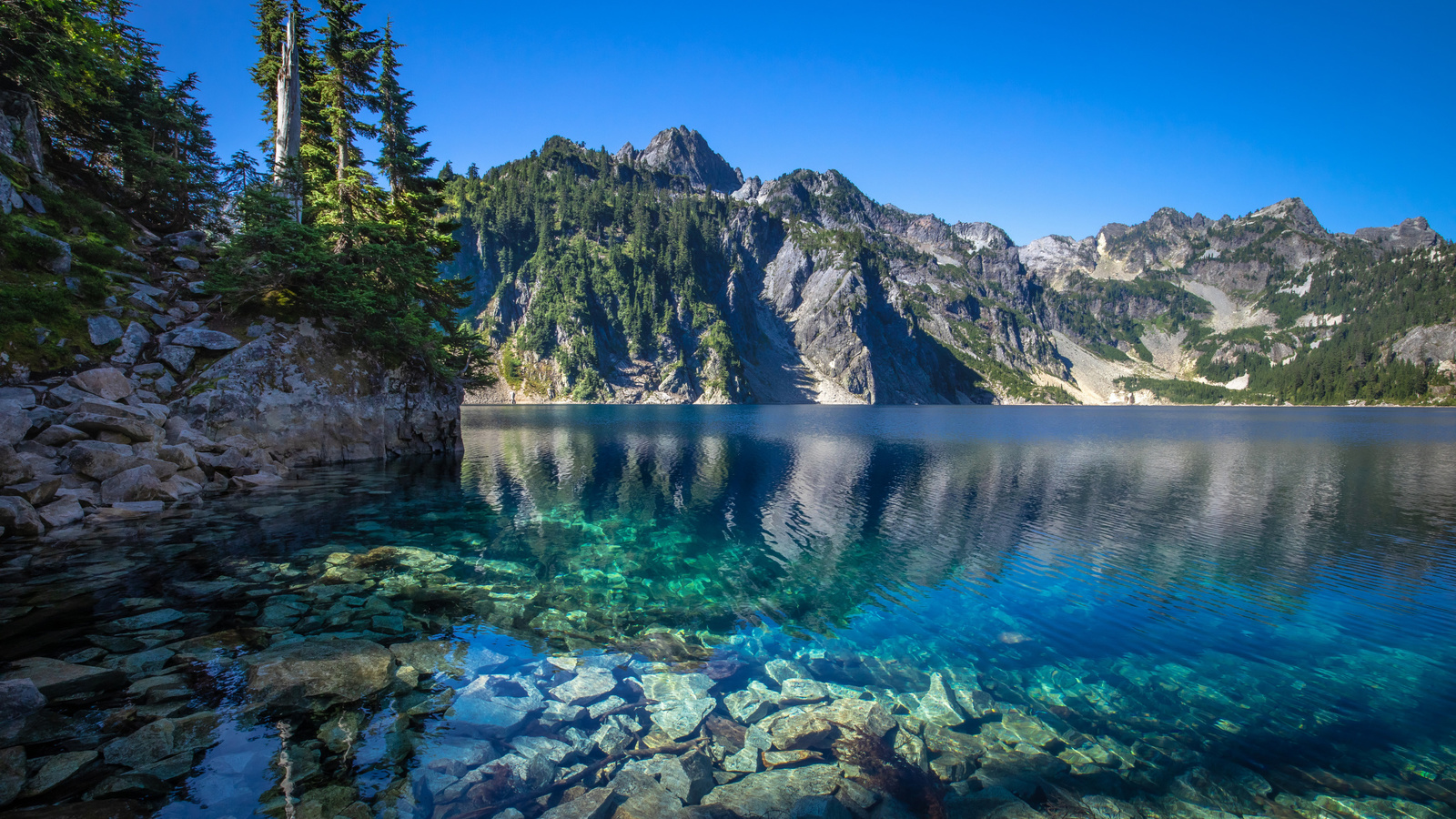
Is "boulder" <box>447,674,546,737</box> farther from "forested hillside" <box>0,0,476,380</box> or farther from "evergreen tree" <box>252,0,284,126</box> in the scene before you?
"evergreen tree" <box>252,0,284,126</box>

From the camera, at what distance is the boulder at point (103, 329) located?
23.5 m

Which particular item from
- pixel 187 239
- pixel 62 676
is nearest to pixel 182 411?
pixel 187 239

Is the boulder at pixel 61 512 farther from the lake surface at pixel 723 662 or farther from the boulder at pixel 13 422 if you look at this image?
the boulder at pixel 13 422

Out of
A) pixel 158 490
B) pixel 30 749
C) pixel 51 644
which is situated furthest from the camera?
pixel 158 490

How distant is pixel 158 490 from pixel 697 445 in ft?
144

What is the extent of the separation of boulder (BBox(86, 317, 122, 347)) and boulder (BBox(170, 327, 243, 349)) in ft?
7.57

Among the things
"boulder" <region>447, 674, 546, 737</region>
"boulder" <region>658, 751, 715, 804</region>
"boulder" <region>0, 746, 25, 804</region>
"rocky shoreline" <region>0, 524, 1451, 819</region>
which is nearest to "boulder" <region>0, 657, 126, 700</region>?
"rocky shoreline" <region>0, 524, 1451, 819</region>

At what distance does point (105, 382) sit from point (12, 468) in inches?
252

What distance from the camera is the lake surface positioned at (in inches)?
342

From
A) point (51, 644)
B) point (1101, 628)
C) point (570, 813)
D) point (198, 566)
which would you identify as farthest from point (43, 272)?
point (1101, 628)

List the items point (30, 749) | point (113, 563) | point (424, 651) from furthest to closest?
1. point (113, 563)
2. point (424, 651)
3. point (30, 749)

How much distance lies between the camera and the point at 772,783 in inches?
356

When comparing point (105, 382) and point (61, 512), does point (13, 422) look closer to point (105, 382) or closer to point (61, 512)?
point (61, 512)

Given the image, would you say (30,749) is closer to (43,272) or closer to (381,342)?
(43,272)
